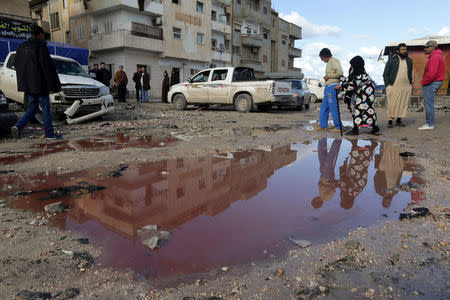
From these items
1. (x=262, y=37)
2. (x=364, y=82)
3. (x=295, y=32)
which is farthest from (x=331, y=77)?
(x=295, y=32)

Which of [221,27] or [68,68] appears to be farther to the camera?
[221,27]

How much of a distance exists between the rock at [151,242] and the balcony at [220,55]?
111 feet

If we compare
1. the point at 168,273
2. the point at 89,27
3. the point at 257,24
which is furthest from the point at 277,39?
the point at 168,273

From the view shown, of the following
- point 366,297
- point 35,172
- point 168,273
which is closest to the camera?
point 366,297

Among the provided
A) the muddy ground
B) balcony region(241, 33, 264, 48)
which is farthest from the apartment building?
the muddy ground

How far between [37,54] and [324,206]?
18.8ft

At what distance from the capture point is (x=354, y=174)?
385cm

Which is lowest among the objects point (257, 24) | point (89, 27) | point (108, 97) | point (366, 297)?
point (366, 297)

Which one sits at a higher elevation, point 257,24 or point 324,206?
point 257,24

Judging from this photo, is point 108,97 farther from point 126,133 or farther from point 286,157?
point 286,157

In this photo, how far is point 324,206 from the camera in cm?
281

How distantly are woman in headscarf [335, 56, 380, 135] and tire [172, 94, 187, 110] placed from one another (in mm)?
8081

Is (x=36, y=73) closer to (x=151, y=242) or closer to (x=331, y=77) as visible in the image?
(x=151, y=242)

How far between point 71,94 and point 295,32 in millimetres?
50019
